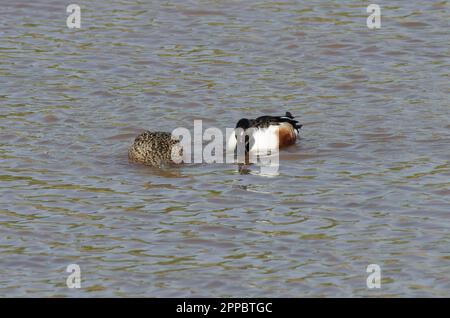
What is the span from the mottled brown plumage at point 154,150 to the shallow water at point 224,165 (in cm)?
16

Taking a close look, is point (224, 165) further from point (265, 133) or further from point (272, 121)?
point (272, 121)

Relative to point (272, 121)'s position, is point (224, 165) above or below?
below

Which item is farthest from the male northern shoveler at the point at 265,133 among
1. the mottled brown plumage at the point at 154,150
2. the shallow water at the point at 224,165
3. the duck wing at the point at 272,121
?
the mottled brown plumage at the point at 154,150

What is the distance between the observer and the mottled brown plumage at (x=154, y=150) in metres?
13.5

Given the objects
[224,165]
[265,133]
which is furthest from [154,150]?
[265,133]

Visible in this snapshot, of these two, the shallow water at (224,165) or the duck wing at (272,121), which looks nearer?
the shallow water at (224,165)

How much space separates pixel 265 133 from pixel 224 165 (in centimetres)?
92

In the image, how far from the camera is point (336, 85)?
16.6 metres

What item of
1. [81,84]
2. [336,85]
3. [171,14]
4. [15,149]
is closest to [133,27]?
[171,14]

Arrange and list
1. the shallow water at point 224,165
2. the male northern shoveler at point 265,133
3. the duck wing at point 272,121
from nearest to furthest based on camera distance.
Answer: the shallow water at point 224,165
the male northern shoveler at point 265,133
the duck wing at point 272,121

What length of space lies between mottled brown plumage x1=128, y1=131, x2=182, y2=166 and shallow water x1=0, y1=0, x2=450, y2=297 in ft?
0.54

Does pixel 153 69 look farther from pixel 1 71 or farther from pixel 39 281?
pixel 39 281

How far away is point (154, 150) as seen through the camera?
13508 millimetres

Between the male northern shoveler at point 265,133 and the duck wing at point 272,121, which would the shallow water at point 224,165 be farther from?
the duck wing at point 272,121
